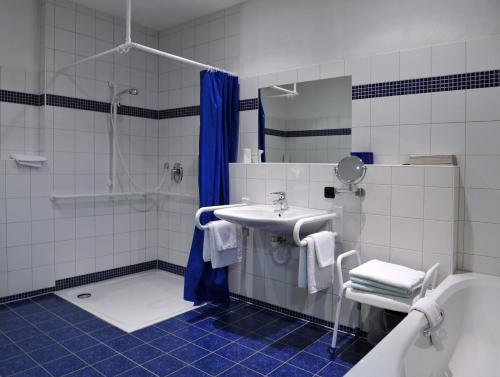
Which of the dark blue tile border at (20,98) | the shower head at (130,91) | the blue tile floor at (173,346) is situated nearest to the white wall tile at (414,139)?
the blue tile floor at (173,346)

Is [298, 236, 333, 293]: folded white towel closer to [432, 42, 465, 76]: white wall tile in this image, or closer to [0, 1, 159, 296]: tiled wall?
[432, 42, 465, 76]: white wall tile

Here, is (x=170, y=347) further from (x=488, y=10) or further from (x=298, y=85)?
(x=488, y=10)

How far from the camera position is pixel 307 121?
2.94 metres

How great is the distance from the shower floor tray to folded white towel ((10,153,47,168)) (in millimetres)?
1124

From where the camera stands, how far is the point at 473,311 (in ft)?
7.06

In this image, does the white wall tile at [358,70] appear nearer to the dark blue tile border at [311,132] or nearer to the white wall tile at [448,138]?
the dark blue tile border at [311,132]

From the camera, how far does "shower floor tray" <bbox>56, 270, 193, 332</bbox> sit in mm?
2889

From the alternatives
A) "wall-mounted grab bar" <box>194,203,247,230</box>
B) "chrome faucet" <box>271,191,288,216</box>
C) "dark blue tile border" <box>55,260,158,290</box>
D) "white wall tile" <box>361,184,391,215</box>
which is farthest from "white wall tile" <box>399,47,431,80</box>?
"dark blue tile border" <box>55,260,158,290</box>

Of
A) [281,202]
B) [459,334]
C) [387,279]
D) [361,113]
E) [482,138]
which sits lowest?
[459,334]

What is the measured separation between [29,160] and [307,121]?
2.25m

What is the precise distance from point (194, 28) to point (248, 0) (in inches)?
28.0

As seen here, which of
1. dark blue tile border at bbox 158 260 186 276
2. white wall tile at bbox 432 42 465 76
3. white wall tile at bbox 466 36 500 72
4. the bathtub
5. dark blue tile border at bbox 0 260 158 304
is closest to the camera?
the bathtub

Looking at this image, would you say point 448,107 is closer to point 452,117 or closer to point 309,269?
point 452,117

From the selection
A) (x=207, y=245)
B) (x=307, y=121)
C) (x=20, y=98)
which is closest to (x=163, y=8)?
(x=20, y=98)
